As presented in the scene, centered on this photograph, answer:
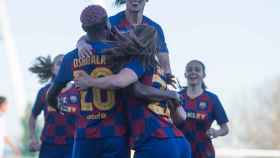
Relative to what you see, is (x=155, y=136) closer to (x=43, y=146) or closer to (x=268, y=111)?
(x=43, y=146)

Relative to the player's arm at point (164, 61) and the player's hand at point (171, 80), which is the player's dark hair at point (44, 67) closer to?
the player's arm at point (164, 61)

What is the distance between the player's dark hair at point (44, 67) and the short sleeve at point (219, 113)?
1.95m

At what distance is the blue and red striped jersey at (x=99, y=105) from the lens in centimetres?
694

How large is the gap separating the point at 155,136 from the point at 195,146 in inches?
159

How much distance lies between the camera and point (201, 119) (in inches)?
436

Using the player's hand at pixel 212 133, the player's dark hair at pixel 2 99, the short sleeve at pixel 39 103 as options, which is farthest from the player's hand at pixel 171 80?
the player's dark hair at pixel 2 99

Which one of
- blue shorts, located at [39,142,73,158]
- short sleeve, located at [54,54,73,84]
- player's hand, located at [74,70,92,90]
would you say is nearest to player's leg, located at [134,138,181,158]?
player's hand, located at [74,70,92,90]

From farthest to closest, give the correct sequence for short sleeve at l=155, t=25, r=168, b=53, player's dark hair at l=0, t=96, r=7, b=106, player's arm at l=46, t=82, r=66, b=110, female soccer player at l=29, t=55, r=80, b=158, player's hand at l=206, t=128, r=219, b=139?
player's dark hair at l=0, t=96, r=7, b=106, player's hand at l=206, t=128, r=219, b=139, female soccer player at l=29, t=55, r=80, b=158, short sleeve at l=155, t=25, r=168, b=53, player's arm at l=46, t=82, r=66, b=110

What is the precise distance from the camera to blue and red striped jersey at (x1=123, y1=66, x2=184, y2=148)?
22.3ft

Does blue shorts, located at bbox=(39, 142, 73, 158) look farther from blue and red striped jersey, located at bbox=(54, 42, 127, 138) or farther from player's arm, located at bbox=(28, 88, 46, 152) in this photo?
blue and red striped jersey, located at bbox=(54, 42, 127, 138)

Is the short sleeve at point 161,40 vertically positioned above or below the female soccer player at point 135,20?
below

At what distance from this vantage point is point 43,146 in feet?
36.2

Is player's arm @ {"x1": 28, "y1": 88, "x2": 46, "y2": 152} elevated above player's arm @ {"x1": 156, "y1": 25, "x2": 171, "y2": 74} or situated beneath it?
situated beneath

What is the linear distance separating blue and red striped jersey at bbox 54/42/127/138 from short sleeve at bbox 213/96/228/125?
431 cm
